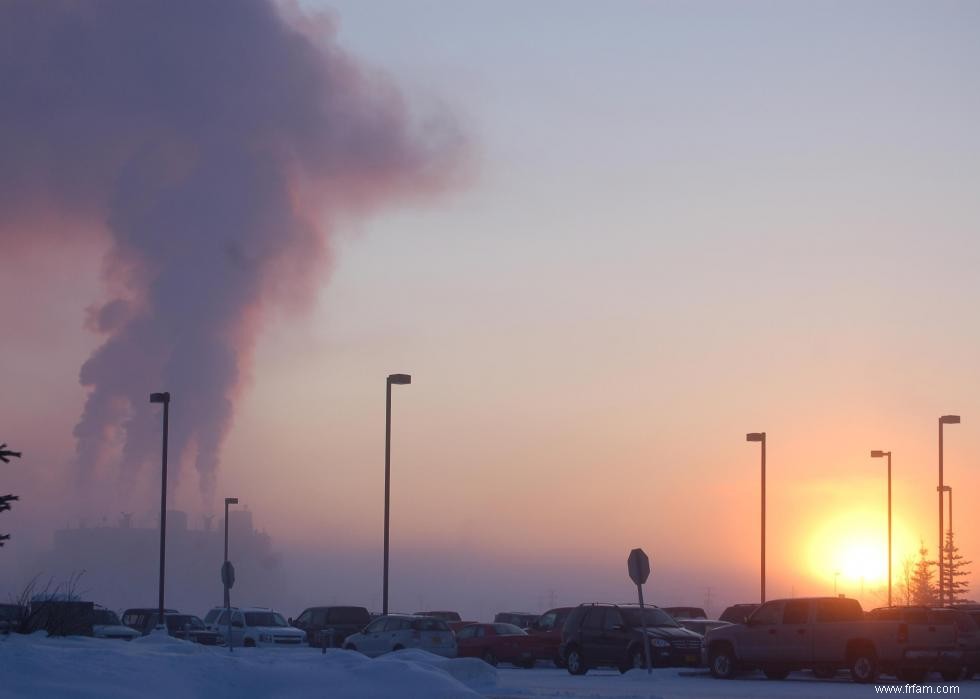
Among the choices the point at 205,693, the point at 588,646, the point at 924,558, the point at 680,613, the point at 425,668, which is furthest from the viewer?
the point at 924,558

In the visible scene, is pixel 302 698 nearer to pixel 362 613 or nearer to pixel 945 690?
pixel 945 690

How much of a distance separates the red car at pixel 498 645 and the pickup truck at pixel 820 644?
8.04 metres

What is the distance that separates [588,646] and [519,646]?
6.26 metres

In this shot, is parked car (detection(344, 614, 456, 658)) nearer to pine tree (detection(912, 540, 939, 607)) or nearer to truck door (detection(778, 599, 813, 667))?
truck door (detection(778, 599, 813, 667))

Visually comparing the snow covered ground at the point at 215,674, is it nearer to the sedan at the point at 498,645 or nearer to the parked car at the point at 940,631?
the parked car at the point at 940,631

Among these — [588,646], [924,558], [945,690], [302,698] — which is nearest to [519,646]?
[588,646]

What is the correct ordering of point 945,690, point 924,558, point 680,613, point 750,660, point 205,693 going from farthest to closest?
point 924,558 < point 680,613 < point 750,660 < point 945,690 < point 205,693

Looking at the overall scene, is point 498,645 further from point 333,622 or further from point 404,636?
point 333,622

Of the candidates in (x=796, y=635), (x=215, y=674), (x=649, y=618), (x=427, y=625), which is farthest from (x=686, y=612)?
(x=215, y=674)

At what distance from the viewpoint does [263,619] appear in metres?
41.2

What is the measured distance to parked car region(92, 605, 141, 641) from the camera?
38469mm

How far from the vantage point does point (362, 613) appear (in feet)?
147

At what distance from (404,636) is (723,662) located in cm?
973

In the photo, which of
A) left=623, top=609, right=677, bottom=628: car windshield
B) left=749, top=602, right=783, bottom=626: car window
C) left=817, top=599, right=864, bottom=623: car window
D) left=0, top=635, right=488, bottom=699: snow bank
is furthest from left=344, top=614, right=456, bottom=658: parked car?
left=0, top=635, right=488, bottom=699: snow bank
